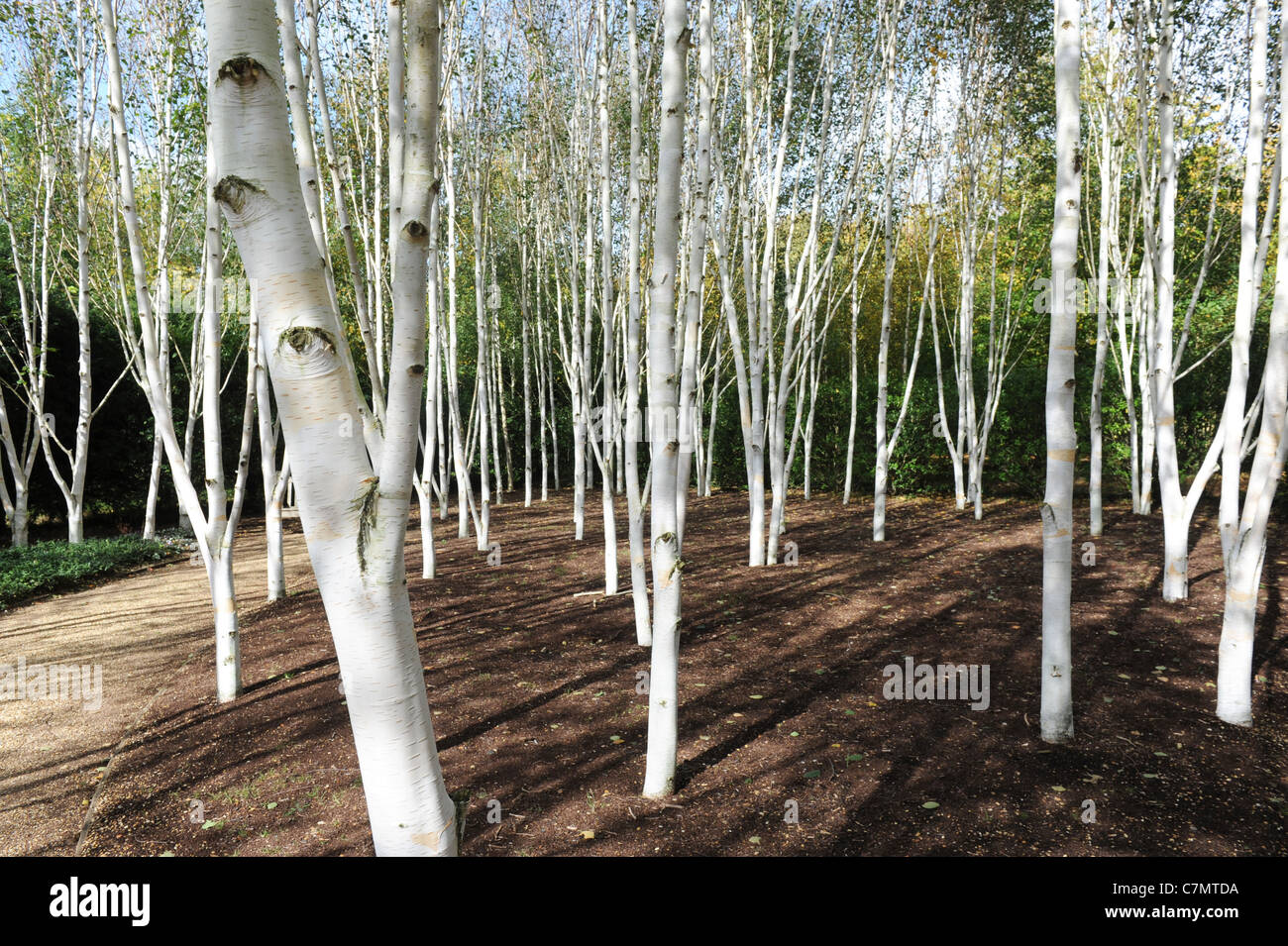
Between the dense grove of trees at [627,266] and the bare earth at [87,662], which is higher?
the dense grove of trees at [627,266]

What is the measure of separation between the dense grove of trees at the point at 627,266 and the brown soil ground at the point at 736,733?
0.36 m

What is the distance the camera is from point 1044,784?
3.13 m

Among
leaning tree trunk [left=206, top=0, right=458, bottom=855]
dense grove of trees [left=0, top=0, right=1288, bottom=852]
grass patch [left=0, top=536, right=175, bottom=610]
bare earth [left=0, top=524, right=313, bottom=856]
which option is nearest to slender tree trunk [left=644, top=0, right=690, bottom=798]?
dense grove of trees [left=0, top=0, right=1288, bottom=852]

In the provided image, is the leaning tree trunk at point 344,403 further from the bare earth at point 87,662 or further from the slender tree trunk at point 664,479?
the bare earth at point 87,662

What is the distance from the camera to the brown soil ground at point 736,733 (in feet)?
9.55

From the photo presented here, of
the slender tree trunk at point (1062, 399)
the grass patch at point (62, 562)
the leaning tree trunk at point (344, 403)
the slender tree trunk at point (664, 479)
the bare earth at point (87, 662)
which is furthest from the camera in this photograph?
the grass patch at point (62, 562)

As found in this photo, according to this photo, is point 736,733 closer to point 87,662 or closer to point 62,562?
point 87,662

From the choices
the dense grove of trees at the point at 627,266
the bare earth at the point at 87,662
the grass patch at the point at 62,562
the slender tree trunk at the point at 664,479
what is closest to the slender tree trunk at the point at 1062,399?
the dense grove of trees at the point at 627,266

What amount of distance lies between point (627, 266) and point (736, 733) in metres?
5.19

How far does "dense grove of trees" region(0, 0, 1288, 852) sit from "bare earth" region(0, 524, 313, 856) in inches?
34.3

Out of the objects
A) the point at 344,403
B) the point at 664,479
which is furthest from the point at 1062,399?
the point at 344,403

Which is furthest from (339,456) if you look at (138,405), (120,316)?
(138,405)

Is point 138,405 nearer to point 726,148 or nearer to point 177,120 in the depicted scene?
point 177,120

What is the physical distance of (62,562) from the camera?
28.0ft
